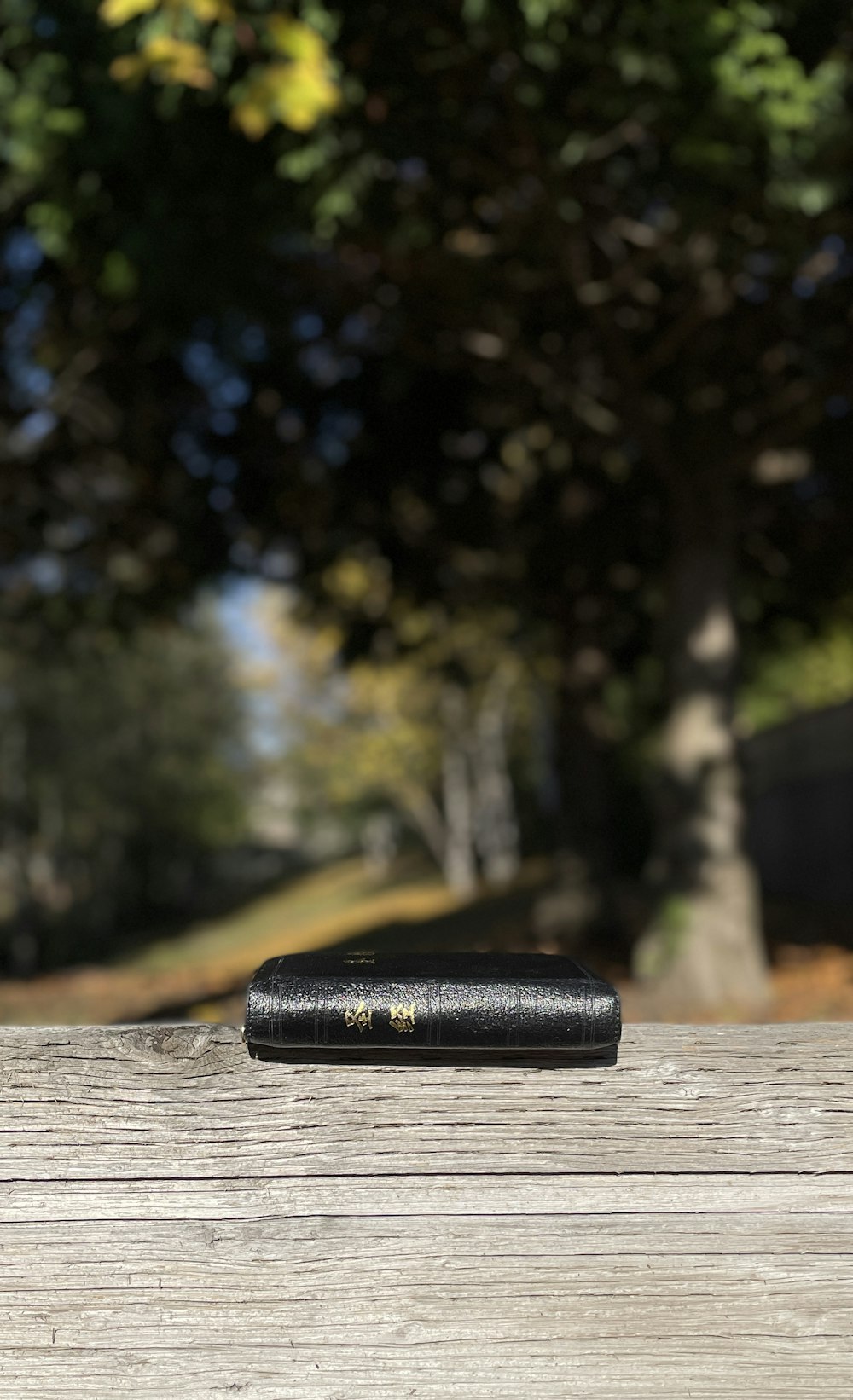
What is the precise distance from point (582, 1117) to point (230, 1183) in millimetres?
572

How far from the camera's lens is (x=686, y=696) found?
9.53 metres

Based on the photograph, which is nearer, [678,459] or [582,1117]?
[582,1117]

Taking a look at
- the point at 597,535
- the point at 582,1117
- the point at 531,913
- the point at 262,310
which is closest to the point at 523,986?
the point at 582,1117

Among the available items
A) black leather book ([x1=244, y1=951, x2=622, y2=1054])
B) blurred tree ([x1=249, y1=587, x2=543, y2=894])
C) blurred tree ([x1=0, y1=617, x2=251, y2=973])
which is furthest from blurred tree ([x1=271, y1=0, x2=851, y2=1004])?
blurred tree ([x1=0, y1=617, x2=251, y2=973])

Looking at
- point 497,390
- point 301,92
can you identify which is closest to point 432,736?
point 497,390

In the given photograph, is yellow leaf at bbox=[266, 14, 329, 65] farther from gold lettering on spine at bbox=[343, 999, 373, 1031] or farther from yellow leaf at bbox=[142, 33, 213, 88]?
gold lettering on spine at bbox=[343, 999, 373, 1031]

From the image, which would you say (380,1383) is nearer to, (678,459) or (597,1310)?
(597,1310)

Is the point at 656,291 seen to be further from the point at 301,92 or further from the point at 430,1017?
the point at 430,1017

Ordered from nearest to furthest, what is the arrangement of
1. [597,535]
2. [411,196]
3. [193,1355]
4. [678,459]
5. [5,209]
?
[193,1355] → [411,196] → [5,209] → [678,459] → [597,535]

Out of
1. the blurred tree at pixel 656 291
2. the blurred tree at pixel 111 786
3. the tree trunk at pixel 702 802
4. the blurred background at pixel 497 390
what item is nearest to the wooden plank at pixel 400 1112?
the blurred background at pixel 497 390

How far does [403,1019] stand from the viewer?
1.98 metres

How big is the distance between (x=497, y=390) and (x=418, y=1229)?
10379 millimetres

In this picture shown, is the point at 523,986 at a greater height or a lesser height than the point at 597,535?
lesser

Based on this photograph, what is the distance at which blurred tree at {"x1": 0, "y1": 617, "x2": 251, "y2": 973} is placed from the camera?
27000mm
